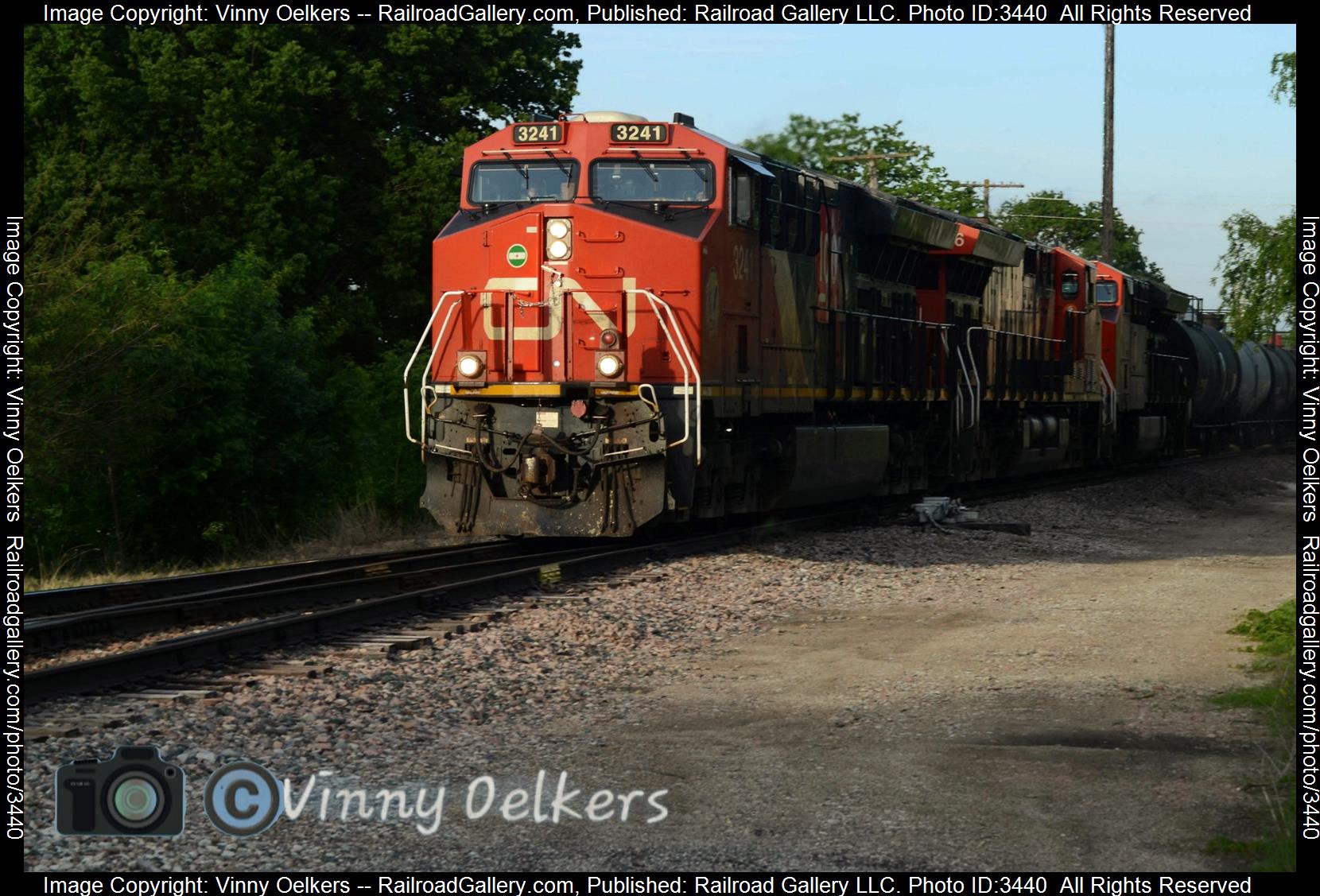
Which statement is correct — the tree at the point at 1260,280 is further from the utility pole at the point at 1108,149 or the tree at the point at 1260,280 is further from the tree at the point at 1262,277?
the utility pole at the point at 1108,149

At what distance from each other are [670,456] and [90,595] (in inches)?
206

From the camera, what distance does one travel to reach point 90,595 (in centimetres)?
1162

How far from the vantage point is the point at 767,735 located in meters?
7.36

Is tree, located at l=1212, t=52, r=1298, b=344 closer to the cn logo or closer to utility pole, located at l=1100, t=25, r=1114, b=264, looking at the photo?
the cn logo

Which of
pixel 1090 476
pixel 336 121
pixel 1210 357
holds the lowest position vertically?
pixel 1090 476

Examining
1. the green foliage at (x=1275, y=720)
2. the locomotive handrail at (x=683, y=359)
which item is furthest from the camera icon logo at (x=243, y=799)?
the locomotive handrail at (x=683, y=359)

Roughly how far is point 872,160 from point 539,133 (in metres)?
25.2

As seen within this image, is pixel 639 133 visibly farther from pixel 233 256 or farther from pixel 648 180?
pixel 233 256

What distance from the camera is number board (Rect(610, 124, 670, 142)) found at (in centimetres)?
1453

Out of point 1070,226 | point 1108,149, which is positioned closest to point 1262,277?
point 1108,149

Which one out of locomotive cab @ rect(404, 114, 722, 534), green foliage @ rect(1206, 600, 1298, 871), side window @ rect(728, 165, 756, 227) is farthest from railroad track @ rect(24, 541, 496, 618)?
green foliage @ rect(1206, 600, 1298, 871)

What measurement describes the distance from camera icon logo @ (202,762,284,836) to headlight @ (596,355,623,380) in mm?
8028
